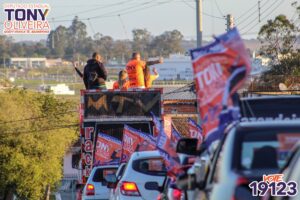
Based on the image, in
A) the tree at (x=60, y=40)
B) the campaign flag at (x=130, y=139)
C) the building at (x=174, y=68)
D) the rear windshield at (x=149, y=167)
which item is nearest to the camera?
the rear windshield at (x=149, y=167)

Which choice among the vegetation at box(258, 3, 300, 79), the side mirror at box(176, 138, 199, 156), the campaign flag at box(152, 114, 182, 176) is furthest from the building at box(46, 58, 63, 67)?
the side mirror at box(176, 138, 199, 156)

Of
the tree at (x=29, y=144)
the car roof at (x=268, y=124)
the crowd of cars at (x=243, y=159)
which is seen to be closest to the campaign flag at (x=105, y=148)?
the crowd of cars at (x=243, y=159)

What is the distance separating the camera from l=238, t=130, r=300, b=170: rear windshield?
8.63 meters

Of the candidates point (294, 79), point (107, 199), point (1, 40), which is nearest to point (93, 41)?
point (1, 40)

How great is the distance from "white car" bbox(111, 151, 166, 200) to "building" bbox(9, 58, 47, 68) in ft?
514

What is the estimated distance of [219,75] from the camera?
9141 mm

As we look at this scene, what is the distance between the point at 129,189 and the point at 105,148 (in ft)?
31.2

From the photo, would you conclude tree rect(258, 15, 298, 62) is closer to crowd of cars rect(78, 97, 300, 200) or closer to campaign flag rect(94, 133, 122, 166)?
campaign flag rect(94, 133, 122, 166)

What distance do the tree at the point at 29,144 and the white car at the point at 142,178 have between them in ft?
137

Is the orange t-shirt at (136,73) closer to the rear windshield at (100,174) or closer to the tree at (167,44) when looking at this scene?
the rear windshield at (100,174)

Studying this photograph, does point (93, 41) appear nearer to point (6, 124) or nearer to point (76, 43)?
point (76, 43)

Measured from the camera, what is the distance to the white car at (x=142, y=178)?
1598 centimetres

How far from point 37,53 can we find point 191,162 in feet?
560

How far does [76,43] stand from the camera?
528 ft
